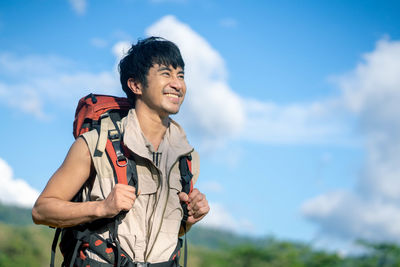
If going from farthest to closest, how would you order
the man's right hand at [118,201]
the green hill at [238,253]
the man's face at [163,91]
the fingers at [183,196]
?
1. the green hill at [238,253]
2. the man's face at [163,91]
3. the fingers at [183,196]
4. the man's right hand at [118,201]

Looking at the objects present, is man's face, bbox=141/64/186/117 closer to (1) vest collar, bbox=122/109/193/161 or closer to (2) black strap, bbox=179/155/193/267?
(1) vest collar, bbox=122/109/193/161

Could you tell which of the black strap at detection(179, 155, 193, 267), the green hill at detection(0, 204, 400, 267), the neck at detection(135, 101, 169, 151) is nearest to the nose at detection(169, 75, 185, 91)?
the neck at detection(135, 101, 169, 151)

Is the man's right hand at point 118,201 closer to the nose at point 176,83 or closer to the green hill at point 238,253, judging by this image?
the nose at point 176,83

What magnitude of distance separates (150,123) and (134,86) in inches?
12.0

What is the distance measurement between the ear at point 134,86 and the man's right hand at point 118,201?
86cm

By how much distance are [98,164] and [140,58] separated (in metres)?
0.89

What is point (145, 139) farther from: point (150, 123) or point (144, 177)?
point (144, 177)

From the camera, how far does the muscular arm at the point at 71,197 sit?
2.50 m

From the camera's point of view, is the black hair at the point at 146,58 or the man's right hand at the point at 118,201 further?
the black hair at the point at 146,58

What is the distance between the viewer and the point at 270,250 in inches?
862

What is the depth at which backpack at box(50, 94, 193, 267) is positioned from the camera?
8.73 ft

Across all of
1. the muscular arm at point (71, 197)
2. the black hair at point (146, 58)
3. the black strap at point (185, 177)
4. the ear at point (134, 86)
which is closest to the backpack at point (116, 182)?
the black strap at point (185, 177)

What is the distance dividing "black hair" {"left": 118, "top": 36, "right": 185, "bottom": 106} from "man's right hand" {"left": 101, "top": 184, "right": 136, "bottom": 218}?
34.4 inches

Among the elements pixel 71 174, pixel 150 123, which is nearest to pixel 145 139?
pixel 150 123
